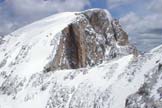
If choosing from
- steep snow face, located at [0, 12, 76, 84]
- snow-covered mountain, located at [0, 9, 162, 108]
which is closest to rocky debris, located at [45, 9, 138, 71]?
snow-covered mountain, located at [0, 9, 162, 108]

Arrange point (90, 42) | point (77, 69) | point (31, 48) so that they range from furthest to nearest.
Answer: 1. point (90, 42)
2. point (31, 48)
3. point (77, 69)

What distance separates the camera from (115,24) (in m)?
87.4

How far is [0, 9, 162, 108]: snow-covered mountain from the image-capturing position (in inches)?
1748

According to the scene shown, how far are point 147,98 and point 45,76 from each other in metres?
21.6

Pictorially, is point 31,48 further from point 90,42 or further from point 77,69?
point 90,42

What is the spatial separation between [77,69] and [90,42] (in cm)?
2165

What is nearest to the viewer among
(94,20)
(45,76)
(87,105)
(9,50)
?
(87,105)

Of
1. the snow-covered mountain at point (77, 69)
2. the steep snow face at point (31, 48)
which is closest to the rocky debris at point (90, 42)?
the snow-covered mountain at point (77, 69)

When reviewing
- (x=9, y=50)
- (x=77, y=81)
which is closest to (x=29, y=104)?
(x=77, y=81)

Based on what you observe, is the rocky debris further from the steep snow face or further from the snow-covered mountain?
the steep snow face

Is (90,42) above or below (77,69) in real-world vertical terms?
above

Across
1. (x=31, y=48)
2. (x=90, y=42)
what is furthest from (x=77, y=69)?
(x=90, y=42)

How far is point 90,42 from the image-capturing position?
250 ft

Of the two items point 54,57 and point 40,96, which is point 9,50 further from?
point 40,96
